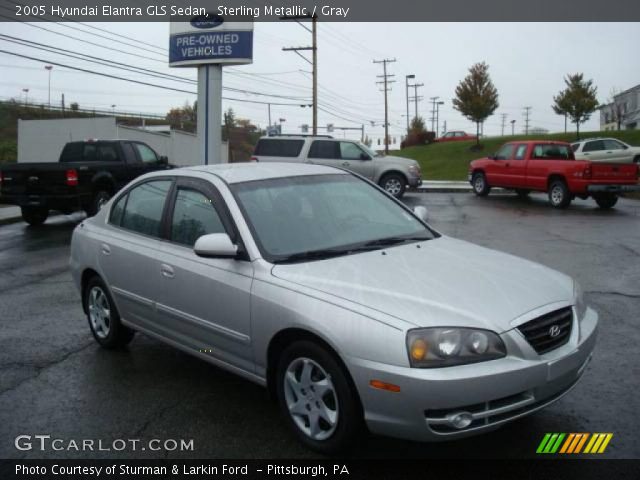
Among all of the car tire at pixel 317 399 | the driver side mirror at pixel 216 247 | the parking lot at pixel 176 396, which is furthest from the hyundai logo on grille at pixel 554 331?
the driver side mirror at pixel 216 247

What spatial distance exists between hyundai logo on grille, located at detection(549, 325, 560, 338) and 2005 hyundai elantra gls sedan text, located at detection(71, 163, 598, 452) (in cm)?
1

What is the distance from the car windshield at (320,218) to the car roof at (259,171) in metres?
0.06

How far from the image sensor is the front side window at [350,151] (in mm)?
21484

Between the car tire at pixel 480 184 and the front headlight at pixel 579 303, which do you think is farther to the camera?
the car tire at pixel 480 184

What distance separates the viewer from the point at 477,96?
53.8 meters

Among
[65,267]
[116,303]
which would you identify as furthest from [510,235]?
[116,303]

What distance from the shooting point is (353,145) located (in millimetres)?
21641

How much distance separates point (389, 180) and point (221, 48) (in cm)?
699

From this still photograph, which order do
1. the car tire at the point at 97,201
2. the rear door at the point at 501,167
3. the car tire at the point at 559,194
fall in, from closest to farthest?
the car tire at the point at 97,201 < the car tire at the point at 559,194 < the rear door at the point at 501,167

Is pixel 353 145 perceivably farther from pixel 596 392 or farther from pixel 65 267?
pixel 596 392

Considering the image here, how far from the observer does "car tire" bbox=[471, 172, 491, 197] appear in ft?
73.5

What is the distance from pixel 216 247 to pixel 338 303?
3.29ft

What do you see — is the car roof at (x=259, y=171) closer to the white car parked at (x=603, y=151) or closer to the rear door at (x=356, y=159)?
the rear door at (x=356, y=159)

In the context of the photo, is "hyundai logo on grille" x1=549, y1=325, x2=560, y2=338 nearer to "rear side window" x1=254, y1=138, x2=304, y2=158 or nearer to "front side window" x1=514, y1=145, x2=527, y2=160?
"front side window" x1=514, y1=145, x2=527, y2=160
